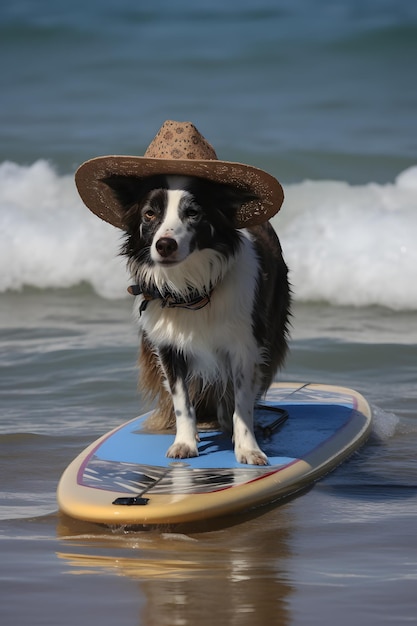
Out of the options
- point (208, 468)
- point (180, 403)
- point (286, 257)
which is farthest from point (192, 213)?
point (286, 257)

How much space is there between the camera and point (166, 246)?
4.07 metres

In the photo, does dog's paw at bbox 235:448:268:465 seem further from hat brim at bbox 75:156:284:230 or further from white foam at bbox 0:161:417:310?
white foam at bbox 0:161:417:310

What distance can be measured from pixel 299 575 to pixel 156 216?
53.6 inches

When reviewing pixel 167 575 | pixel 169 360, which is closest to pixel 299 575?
pixel 167 575

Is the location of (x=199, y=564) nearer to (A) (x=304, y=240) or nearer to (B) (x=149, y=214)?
(B) (x=149, y=214)

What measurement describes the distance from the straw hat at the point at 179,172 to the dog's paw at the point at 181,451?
854 mm

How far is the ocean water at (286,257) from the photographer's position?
3375 mm

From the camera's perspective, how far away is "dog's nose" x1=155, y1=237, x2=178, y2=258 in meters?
4.06

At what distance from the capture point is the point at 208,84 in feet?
49.0

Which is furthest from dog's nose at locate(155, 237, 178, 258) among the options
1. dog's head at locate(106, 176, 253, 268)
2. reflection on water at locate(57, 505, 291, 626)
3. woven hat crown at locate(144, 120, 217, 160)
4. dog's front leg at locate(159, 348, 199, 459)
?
reflection on water at locate(57, 505, 291, 626)

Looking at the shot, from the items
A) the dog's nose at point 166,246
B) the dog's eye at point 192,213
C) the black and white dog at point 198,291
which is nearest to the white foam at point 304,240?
the black and white dog at point 198,291

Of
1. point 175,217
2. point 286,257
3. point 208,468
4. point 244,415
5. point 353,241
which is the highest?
point 353,241

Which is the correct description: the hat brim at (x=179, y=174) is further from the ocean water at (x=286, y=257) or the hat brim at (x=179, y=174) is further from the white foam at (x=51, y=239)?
the white foam at (x=51, y=239)

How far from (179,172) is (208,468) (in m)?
1.08
